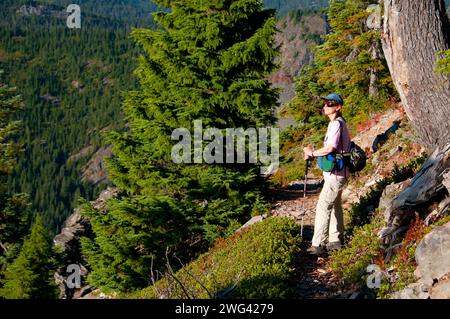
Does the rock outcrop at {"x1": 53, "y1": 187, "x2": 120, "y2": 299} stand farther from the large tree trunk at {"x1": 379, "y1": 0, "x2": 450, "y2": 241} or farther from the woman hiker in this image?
the large tree trunk at {"x1": 379, "y1": 0, "x2": 450, "y2": 241}

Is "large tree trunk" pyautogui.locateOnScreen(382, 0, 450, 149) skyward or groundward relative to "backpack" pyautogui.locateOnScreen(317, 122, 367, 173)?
skyward

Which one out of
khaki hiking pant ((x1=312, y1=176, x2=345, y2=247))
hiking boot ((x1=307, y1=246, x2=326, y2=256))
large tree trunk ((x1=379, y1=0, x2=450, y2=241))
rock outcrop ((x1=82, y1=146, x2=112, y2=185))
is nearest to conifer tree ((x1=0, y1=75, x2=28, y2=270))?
hiking boot ((x1=307, y1=246, x2=326, y2=256))

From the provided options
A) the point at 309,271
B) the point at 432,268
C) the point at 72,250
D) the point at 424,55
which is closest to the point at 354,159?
the point at 309,271

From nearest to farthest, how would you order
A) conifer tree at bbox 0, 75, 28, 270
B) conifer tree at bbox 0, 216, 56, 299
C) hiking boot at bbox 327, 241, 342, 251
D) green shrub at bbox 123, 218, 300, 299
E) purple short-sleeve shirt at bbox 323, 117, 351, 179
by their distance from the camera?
green shrub at bbox 123, 218, 300, 299, purple short-sleeve shirt at bbox 323, 117, 351, 179, hiking boot at bbox 327, 241, 342, 251, conifer tree at bbox 0, 75, 28, 270, conifer tree at bbox 0, 216, 56, 299

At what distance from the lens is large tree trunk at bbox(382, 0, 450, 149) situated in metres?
8.00

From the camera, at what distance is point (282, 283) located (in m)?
6.87

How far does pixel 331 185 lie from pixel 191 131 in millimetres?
5559

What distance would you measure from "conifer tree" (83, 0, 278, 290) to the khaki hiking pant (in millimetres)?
4001

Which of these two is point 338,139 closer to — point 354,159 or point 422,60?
point 354,159

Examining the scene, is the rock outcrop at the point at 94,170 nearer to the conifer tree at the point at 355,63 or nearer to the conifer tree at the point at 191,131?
the conifer tree at the point at 355,63

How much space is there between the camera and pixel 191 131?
41.2 feet

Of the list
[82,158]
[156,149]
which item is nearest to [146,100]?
[156,149]

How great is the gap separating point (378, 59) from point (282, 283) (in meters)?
15.2
